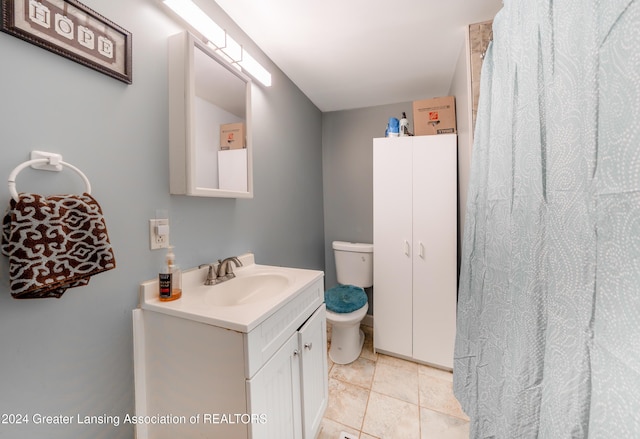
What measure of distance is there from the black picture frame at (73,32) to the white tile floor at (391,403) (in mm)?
1836

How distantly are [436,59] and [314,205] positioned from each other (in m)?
1.47

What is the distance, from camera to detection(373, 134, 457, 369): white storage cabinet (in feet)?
5.48

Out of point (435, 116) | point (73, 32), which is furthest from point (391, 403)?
point (73, 32)

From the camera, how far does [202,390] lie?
752 mm

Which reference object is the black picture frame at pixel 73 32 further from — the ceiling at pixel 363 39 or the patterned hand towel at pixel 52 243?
the ceiling at pixel 363 39

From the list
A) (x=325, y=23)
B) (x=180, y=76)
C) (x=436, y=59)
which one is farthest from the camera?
(x=436, y=59)

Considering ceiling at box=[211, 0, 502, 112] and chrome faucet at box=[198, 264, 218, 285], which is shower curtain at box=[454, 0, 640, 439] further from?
chrome faucet at box=[198, 264, 218, 285]

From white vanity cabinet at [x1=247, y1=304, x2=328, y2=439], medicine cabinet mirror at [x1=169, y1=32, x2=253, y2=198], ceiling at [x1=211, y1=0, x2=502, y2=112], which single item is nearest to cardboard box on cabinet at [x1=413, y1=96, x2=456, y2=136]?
ceiling at [x1=211, y1=0, x2=502, y2=112]

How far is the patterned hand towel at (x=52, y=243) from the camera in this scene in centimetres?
52

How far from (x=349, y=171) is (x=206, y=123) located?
160cm

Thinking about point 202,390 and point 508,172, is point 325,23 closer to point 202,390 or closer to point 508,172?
point 508,172

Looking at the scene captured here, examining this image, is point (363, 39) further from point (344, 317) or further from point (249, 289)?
point (344, 317)

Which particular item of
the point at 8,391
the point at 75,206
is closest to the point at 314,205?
the point at 75,206

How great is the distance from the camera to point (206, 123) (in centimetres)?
103
